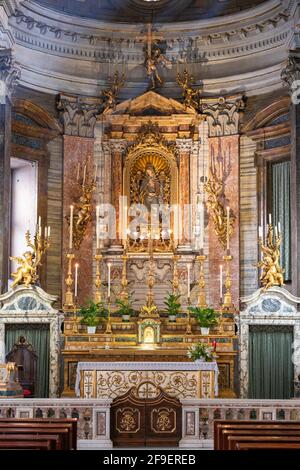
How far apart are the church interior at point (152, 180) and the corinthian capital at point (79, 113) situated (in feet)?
0.11

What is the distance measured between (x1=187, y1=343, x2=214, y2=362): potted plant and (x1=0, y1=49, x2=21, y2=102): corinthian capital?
6.88 m

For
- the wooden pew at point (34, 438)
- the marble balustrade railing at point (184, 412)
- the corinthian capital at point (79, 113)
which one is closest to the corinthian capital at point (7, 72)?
the corinthian capital at point (79, 113)

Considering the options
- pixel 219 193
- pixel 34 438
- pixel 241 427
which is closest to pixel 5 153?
pixel 219 193

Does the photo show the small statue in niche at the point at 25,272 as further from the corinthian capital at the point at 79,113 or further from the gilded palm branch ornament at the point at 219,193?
the gilded palm branch ornament at the point at 219,193

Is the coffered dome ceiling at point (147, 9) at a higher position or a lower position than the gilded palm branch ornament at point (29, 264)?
higher

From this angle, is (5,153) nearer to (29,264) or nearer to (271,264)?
(29,264)

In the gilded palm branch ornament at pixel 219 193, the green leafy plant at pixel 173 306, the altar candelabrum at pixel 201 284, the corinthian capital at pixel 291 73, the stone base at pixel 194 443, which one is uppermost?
the corinthian capital at pixel 291 73

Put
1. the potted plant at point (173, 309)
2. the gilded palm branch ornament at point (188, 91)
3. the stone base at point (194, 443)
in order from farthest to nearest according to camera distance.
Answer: the gilded palm branch ornament at point (188, 91)
the potted plant at point (173, 309)
the stone base at point (194, 443)

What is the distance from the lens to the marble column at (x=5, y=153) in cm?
1823

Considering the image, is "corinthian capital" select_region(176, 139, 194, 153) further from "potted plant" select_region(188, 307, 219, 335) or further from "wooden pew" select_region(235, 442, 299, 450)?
"wooden pew" select_region(235, 442, 299, 450)

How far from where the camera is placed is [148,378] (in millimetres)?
15055

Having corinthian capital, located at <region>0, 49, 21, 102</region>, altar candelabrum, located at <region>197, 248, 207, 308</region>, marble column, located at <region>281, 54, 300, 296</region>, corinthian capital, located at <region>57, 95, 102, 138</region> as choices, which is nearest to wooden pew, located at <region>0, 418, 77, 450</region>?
altar candelabrum, located at <region>197, 248, 207, 308</region>

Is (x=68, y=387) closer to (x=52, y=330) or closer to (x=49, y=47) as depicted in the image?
(x=52, y=330)

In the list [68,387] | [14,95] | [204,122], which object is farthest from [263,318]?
[14,95]
